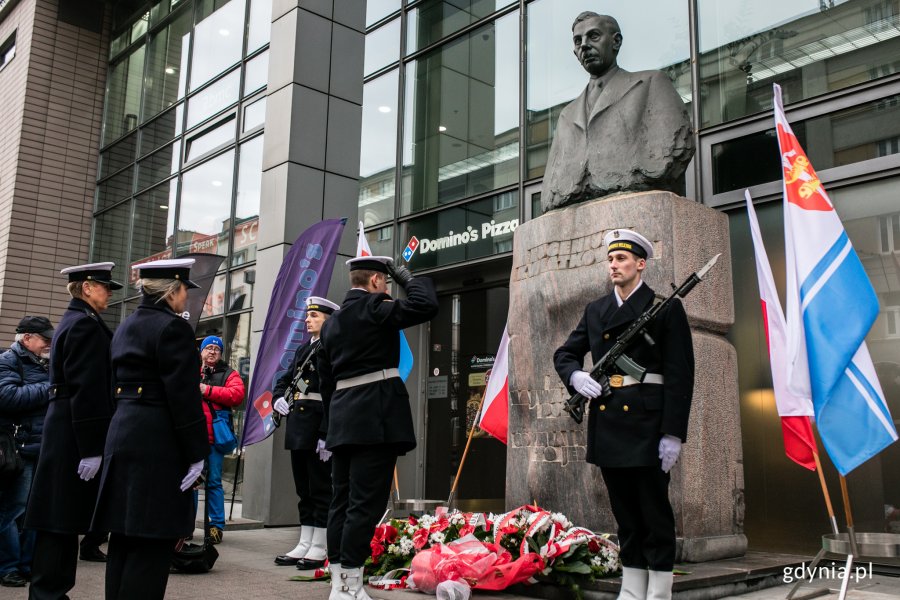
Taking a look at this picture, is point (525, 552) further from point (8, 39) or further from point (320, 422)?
point (8, 39)

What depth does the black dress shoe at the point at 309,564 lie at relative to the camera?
561cm

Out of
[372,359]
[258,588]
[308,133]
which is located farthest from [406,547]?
[308,133]

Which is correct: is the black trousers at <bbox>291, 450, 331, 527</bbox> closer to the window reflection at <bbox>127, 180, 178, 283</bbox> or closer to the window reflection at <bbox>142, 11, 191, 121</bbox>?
the window reflection at <bbox>127, 180, 178, 283</bbox>

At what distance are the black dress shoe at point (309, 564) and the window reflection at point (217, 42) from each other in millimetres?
10117

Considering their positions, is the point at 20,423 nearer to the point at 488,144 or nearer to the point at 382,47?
the point at 488,144

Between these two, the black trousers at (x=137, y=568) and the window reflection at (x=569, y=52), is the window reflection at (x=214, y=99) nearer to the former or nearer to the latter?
the window reflection at (x=569, y=52)

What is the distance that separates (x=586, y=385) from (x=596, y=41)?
120 inches

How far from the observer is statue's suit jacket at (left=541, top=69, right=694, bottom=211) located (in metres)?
5.45

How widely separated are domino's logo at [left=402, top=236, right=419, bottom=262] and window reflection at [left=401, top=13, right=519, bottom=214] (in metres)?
0.42

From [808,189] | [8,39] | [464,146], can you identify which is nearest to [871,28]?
[808,189]

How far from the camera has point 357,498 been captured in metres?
4.22

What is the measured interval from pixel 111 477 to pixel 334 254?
17.1 ft

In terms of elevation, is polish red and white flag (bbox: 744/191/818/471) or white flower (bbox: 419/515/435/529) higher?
polish red and white flag (bbox: 744/191/818/471)

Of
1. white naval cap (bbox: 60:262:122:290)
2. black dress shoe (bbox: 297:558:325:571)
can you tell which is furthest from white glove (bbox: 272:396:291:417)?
white naval cap (bbox: 60:262:122:290)
